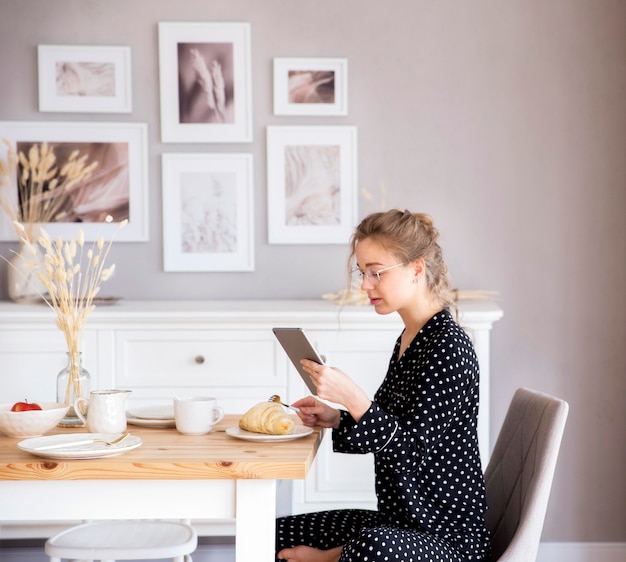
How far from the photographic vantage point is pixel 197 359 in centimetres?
290

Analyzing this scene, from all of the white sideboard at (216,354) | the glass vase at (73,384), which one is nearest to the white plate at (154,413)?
the glass vase at (73,384)

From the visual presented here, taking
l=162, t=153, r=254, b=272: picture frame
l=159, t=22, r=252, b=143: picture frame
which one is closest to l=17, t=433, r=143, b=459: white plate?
l=162, t=153, r=254, b=272: picture frame

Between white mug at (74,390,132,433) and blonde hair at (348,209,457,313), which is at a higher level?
blonde hair at (348,209,457,313)

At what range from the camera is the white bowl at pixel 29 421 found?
178cm

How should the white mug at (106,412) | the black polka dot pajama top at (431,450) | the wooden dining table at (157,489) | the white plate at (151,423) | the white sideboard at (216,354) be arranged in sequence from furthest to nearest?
the white sideboard at (216,354) → the white plate at (151,423) → the white mug at (106,412) → the black polka dot pajama top at (431,450) → the wooden dining table at (157,489)

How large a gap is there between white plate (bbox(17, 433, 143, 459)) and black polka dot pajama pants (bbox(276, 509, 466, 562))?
477 millimetres

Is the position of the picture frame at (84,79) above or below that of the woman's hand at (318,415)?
above

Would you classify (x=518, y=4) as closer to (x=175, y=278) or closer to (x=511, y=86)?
(x=511, y=86)

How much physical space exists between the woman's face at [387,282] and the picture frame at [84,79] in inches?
68.5

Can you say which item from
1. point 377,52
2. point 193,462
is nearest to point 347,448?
point 193,462

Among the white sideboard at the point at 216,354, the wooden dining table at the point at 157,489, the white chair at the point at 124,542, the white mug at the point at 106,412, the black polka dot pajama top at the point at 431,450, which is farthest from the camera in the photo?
the white sideboard at the point at 216,354

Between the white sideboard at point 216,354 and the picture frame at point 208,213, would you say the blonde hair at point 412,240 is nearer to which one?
the white sideboard at point 216,354

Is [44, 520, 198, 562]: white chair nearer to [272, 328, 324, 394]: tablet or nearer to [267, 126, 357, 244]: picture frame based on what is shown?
[272, 328, 324, 394]: tablet

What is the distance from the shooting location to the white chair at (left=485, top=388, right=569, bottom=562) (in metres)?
1.74
